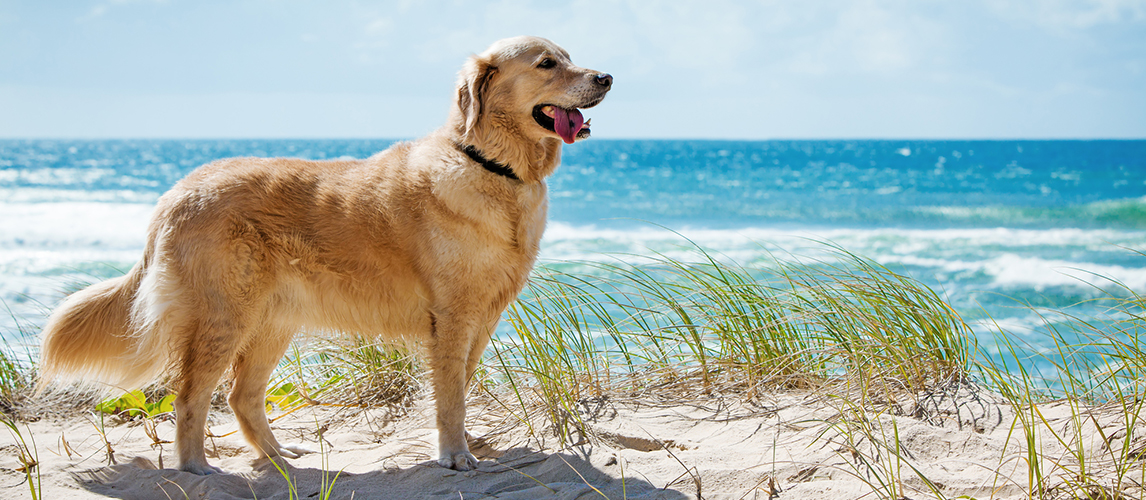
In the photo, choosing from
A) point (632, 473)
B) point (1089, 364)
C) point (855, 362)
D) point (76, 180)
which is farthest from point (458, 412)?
point (76, 180)

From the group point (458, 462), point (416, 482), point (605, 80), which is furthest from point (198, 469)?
point (605, 80)

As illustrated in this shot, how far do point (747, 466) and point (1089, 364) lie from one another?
212cm

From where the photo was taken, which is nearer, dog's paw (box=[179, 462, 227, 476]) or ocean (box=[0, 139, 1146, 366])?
dog's paw (box=[179, 462, 227, 476])

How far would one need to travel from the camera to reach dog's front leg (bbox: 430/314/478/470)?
9.92ft

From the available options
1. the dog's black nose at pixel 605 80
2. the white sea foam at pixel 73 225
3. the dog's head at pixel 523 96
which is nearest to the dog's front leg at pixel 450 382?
the dog's head at pixel 523 96

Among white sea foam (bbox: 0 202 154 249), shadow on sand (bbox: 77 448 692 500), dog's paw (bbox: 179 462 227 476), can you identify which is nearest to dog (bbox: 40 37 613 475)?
dog's paw (bbox: 179 462 227 476)

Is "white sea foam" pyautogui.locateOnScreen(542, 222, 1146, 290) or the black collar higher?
the black collar

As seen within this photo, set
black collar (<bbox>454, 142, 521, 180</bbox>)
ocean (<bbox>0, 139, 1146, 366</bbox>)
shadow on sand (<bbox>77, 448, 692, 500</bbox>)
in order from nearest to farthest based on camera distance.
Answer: shadow on sand (<bbox>77, 448, 692, 500</bbox>)
black collar (<bbox>454, 142, 521, 180</bbox>)
ocean (<bbox>0, 139, 1146, 366</bbox>)

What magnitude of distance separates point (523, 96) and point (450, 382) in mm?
1238

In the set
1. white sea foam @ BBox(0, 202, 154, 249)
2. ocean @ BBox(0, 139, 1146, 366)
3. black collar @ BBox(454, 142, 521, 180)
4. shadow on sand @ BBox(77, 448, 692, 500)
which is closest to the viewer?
shadow on sand @ BBox(77, 448, 692, 500)

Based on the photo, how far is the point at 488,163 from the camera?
10.1 feet

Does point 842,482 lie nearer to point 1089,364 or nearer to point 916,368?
point 916,368

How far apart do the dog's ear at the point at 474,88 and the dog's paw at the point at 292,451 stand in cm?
169

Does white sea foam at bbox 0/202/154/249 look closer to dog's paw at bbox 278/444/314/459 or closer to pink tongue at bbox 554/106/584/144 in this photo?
dog's paw at bbox 278/444/314/459
